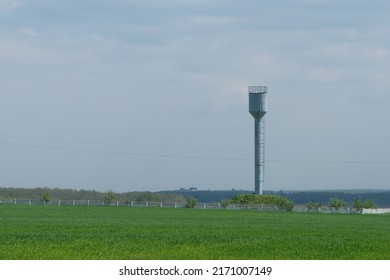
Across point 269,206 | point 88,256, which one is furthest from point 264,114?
point 88,256

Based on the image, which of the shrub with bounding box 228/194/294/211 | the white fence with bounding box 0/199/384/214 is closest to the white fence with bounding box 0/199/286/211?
the white fence with bounding box 0/199/384/214

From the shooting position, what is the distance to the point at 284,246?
35.0 m

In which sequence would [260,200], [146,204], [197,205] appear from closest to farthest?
[146,204] < [197,205] < [260,200]

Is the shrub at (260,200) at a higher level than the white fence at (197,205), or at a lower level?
higher

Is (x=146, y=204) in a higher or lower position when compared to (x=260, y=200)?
lower

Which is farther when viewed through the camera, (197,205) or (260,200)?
(260,200)

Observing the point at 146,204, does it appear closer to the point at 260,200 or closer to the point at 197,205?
the point at 197,205

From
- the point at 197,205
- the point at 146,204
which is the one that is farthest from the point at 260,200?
the point at 146,204

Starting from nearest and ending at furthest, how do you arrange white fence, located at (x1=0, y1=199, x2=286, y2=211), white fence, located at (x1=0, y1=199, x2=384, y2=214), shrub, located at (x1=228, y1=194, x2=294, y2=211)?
white fence, located at (x1=0, y1=199, x2=384, y2=214), white fence, located at (x1=0, y1=199, x2=286, y2=211), shrub, located at (x1=228, y1=194, x2=294, y2=211)

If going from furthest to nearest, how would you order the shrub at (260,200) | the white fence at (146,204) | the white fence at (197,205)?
the shrub at (260,200)
the white fence at (146,204)
the white fence at (197,205)

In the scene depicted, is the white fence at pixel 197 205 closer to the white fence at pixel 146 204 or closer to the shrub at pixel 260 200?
the white fence at pixel 146 204

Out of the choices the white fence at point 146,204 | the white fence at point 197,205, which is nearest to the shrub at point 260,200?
the white fence at point 197,205

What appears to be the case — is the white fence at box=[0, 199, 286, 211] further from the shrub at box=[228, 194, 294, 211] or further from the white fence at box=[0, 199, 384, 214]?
the shrub at box=[228, 194, 294, 211]
